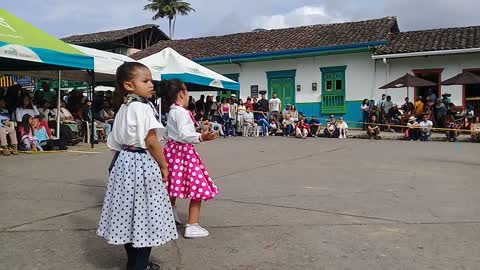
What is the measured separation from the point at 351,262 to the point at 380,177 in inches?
177

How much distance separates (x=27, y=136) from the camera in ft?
36.7

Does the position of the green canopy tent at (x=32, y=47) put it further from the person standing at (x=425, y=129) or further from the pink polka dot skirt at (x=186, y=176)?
the person standing at (x=425, y=129)

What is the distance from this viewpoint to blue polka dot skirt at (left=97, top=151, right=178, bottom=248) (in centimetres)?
333

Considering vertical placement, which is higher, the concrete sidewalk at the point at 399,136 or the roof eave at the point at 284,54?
the roof eave at the point at 284,54

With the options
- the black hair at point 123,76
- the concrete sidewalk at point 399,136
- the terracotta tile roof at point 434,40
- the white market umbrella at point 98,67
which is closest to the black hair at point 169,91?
the black hair at point 123,76

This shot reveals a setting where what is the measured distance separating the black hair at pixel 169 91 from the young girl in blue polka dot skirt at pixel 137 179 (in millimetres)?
1004

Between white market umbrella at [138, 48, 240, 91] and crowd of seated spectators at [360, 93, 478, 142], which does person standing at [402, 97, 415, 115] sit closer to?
crowd of seated spectators at [360, 93, 478, 142]

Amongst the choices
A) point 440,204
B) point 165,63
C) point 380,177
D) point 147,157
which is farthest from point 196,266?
point 165,63

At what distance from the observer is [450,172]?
28.6 ft

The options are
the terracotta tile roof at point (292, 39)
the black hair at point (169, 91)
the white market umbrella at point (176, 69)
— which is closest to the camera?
the black hair at point (169, 91)

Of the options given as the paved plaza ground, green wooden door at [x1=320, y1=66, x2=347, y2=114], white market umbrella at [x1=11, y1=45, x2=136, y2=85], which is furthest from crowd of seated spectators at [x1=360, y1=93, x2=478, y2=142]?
white market umbrella at [x1=11, y1=45, x2=136, y2=85]

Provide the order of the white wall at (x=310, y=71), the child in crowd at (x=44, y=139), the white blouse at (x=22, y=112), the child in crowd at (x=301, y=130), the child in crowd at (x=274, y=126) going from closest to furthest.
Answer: the white blouse at (x=22, y=112) < the child in crowd at (x=44, y=139) < the child in crowd at (x=301, y=130) < the child in crowd at (x=274, y=126) < the white wall at (x=310, y=71)

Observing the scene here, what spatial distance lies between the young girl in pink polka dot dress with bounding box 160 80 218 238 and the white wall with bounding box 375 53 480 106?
17960 mm

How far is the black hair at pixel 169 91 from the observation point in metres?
4.48
